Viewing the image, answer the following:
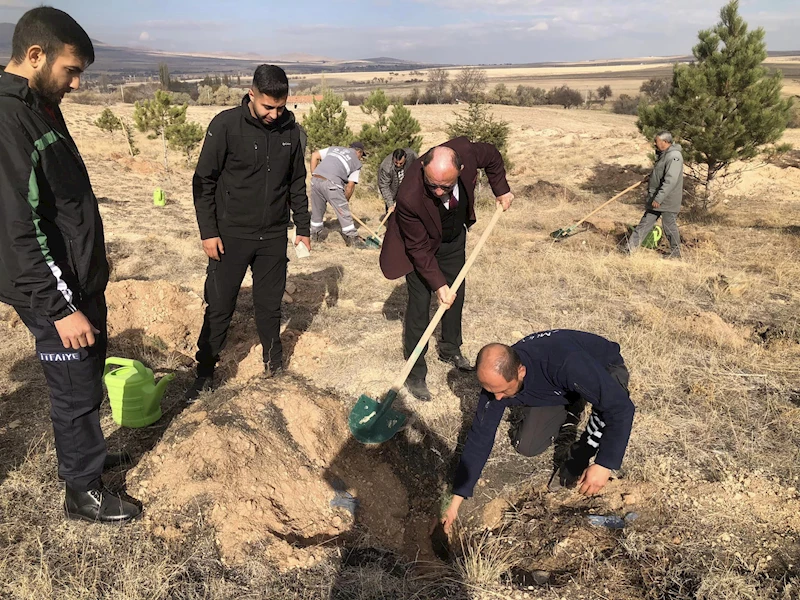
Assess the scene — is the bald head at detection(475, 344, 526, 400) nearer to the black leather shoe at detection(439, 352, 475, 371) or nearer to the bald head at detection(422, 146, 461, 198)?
the bald head at detection(422, 146, 461, 198)

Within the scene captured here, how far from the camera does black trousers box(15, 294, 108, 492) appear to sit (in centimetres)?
194

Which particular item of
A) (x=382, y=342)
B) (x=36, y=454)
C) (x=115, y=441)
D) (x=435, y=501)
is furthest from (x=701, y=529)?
(x=36, y=454)

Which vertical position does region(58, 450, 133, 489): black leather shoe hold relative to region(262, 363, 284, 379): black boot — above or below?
below

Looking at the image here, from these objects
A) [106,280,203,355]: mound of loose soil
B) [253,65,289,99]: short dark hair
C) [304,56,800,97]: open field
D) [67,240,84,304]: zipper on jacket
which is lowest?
[106,280,203,355]: mound of loose soil

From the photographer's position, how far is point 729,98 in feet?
28.4

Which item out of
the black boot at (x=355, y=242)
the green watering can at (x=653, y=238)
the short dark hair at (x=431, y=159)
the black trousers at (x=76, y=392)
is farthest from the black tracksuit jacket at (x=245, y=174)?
the green watering can at (x=653, y=238)

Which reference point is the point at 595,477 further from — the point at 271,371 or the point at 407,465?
the point at 271,371

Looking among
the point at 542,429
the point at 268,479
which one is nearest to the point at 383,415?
the point at 268,479

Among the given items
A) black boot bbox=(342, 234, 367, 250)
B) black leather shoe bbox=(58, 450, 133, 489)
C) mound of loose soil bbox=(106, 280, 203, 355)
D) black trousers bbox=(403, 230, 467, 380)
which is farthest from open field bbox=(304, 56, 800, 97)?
black leather shoe bbox=(58, 450, 133, 489)

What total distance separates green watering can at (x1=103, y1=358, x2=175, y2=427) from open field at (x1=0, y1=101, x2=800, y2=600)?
0.13 meters

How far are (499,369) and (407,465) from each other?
1296 millimetres

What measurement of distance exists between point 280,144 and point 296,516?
6.49ft

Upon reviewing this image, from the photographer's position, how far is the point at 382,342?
13.7ft

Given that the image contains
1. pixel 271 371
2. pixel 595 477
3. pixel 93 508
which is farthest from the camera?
pixel 271 371
